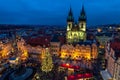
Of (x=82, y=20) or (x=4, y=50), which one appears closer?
(x=4, y=50)

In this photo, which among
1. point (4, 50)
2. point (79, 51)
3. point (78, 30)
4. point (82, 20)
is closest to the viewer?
point (79, 51)

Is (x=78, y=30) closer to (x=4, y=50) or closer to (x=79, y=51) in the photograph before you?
(x=79, y=51)

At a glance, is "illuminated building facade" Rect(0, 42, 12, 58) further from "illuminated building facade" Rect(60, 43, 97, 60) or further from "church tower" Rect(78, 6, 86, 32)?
"church tower" Rect(78, 6, 86, 32)

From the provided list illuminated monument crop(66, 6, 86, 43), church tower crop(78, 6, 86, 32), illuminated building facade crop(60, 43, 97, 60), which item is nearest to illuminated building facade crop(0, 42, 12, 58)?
illuminated building facade crop(60, 43, 97, 60)

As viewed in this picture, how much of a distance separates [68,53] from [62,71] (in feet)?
53.9

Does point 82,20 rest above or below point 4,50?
above

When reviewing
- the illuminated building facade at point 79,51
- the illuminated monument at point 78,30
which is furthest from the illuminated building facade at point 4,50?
the illuminated monument at point 78,30

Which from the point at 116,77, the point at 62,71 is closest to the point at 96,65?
the point at 62,71

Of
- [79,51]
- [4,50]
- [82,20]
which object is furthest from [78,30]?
[4,50]

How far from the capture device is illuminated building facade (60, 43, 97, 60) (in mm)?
65875

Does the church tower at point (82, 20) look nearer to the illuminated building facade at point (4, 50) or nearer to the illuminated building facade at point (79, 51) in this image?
the illuminated building facade at point (79, 51)

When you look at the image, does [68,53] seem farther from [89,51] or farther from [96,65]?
[96,65]

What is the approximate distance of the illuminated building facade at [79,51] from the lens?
216ft

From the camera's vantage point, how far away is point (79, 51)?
6712 cm
